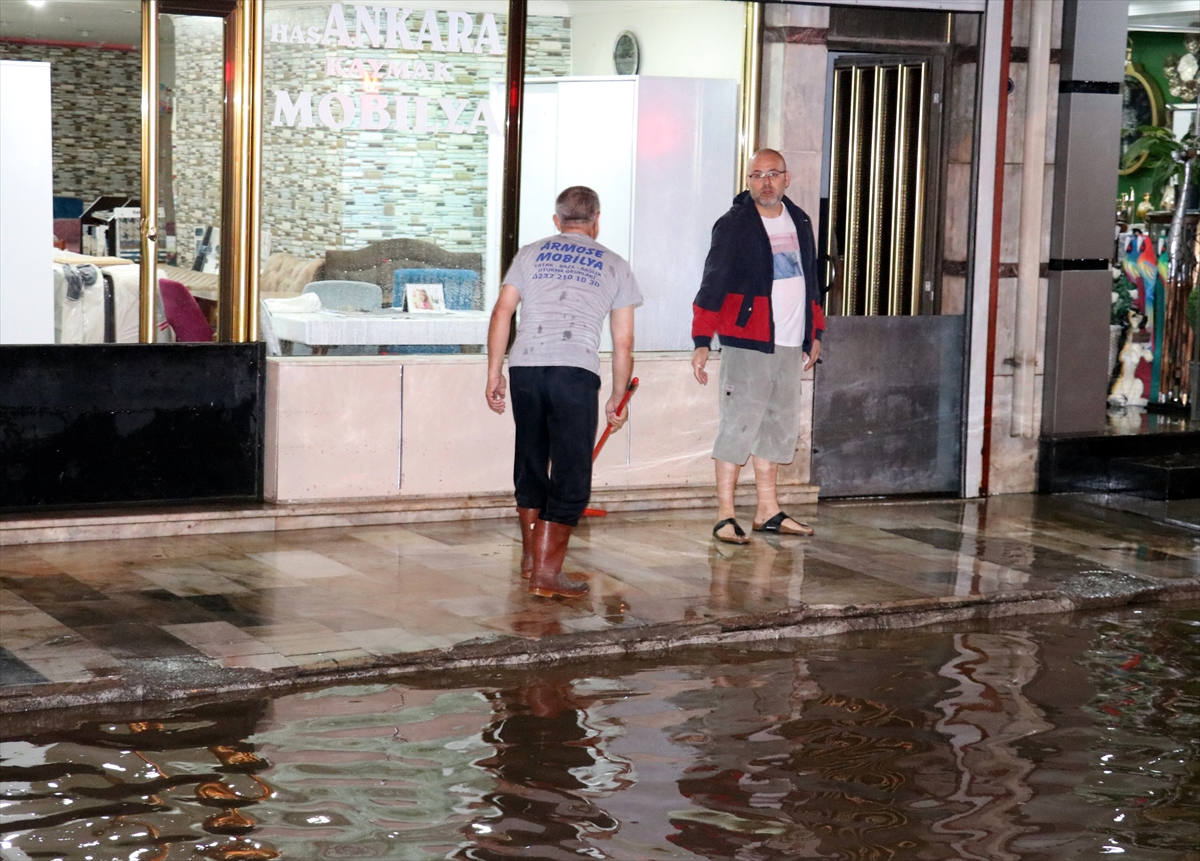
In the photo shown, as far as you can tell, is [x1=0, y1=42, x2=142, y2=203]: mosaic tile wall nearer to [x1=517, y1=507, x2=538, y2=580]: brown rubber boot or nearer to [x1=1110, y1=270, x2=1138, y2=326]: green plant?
[x1=517, y1=507, x2=538, y2=580]: brown rubber boot

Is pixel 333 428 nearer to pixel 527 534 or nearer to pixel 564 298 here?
pixel 527 534

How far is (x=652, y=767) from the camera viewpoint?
481 cm

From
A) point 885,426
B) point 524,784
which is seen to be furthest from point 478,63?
point 524,784

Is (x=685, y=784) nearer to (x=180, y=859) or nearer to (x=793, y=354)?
(x=180, y=859)

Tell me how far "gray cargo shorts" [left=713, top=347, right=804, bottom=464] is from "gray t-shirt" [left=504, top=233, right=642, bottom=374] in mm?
1598

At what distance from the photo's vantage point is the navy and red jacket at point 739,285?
26.2 ft

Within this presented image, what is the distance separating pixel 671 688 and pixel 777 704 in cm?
39

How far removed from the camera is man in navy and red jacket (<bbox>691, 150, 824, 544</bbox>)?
7.99 m

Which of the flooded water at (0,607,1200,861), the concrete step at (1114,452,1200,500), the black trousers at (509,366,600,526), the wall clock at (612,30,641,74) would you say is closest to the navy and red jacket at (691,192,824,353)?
the wall clock at (612,30,641,74)

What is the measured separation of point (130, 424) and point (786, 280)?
3.31 m

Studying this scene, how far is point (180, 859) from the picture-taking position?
3.96 metres

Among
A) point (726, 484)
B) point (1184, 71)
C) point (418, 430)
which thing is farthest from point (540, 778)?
point (1184, 71)

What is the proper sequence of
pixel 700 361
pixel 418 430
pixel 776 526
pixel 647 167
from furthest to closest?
pixel 647 167 < pixel 418 430 < pixel 776 526 < pixel 700 361

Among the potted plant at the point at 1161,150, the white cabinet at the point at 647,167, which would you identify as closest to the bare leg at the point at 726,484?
the white cabinet at the point at 647,167
